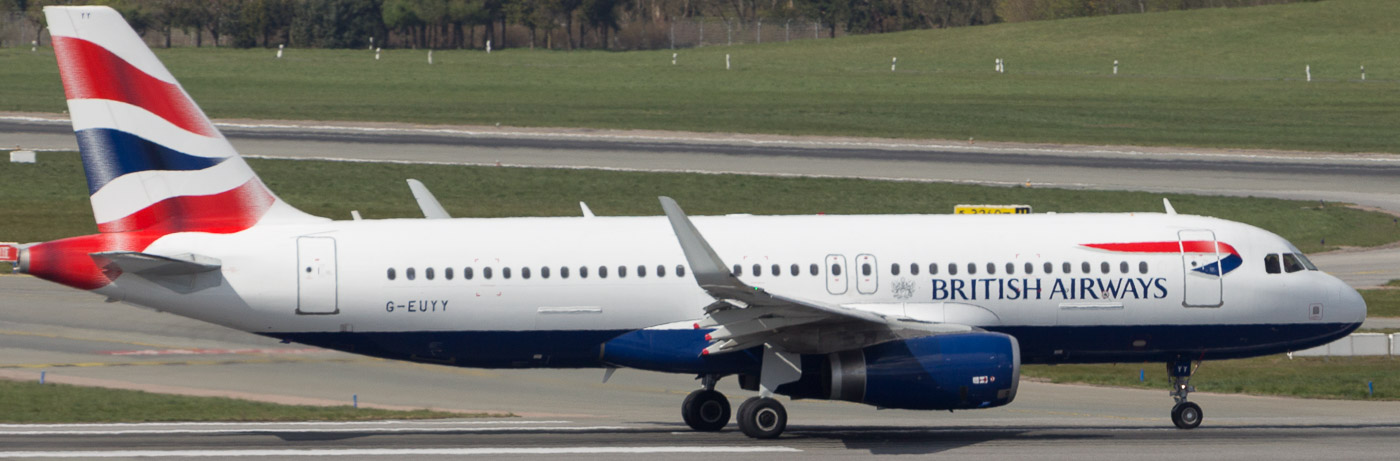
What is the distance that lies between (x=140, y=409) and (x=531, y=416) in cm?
680

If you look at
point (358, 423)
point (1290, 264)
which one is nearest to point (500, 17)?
point (358, 423)

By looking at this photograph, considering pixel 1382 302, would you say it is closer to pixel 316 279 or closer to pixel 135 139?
pixel 316 279

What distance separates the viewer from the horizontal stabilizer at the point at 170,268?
2597 centimetres

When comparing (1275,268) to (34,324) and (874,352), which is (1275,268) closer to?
(874,352)

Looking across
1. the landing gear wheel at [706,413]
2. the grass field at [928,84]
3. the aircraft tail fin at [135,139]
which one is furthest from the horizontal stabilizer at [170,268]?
the grass field at [928,84]

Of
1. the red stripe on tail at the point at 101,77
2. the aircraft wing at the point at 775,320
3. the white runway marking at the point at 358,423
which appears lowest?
the white runway marking at the point at 358,423

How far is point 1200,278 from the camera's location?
2739 centimetres

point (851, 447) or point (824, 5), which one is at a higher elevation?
point (824, 5)

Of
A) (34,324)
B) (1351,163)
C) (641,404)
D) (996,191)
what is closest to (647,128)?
(996,191)

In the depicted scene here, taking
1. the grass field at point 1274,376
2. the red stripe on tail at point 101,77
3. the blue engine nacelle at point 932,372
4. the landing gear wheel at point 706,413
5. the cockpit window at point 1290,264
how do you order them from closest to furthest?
the blue engine nacelle at point 932,372
the red stripe on tail at point 101,77
the landing gear wheel at point 706,413
the cockpit window at point 1290,264
the grass field at point 1274,376

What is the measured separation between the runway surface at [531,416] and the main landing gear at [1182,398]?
1.03 ft

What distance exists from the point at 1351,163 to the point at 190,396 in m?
53.4

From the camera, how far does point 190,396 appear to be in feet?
105

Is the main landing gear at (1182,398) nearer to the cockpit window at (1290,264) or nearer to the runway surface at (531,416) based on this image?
the runway surface at (531,416)
